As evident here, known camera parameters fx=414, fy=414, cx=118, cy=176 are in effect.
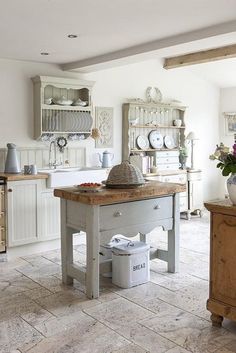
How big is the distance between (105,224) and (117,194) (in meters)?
0.29

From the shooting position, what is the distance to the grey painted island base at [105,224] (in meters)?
3.59

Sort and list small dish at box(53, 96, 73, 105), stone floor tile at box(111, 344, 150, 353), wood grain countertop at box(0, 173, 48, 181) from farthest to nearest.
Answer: small dish at box(53, 96, 73, 105)
wood grain countertop at box(0, 173, 48, 181)
stone floor tile at box(111, 344, 150, 353)

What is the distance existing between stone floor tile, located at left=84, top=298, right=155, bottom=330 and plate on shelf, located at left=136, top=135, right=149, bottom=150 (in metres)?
3.50

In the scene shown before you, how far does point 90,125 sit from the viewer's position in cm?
593

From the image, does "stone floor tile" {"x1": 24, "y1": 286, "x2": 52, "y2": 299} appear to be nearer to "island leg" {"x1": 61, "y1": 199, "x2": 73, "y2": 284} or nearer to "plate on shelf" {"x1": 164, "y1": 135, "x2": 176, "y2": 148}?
"island leg" {"x1": 61, "y1": 199, "x2": 73, "y2": 284}

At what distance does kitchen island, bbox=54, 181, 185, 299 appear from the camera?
3566 millimetres

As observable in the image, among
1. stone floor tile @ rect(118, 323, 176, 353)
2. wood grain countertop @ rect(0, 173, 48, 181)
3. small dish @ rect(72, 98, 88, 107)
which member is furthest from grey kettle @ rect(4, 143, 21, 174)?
stone floor tile @ rect(118, 323, 176, 353)

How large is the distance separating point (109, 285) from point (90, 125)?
2662 mm

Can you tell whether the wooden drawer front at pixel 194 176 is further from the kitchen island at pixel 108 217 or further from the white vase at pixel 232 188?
the white vase at pixel 232 188

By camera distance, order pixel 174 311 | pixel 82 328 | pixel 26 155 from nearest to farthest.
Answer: pixel 82 328, pixel 174 311, pixel 26 155

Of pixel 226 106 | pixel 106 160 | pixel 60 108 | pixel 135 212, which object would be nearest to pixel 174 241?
pixel 135 212

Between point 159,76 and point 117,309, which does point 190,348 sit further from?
point 159,76

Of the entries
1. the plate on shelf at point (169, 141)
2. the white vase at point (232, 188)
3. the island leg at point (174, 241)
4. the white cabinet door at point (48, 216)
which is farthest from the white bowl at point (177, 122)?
the white vase at point (232, 188)

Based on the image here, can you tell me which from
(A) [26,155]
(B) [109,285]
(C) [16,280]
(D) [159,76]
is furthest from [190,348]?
(D) [159,76]
